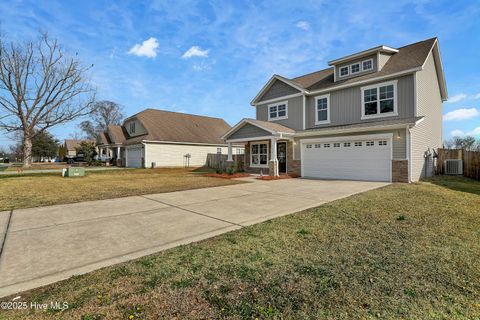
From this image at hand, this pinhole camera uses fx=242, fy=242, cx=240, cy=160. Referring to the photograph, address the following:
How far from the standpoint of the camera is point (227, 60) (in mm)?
17000

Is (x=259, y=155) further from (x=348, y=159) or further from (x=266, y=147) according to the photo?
(x=348, y=159)

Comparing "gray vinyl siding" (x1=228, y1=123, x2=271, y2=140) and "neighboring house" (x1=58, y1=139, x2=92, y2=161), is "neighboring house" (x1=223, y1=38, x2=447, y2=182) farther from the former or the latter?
"neighboring house" (x1=58, y1=139, x2=92, y2=161)

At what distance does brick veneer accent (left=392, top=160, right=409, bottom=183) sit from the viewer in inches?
464

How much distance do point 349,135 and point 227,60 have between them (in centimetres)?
963

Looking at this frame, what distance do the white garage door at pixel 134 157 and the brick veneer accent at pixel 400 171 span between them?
2264 centimetres

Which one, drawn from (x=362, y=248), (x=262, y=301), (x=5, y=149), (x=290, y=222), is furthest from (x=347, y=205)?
(x=5, y=149)

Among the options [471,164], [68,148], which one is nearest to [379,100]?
[471,164]

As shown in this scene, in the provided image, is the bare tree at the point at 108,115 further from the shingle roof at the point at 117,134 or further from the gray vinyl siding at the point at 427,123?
the gray vinyl siding at the point at 427,123

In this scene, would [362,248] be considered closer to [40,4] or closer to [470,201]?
[470,201]

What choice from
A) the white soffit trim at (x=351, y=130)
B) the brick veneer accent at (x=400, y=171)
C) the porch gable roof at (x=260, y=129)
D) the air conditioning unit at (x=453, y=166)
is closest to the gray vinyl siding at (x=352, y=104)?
the white soffit trim at (x=351, y=130)

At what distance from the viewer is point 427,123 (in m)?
14.4

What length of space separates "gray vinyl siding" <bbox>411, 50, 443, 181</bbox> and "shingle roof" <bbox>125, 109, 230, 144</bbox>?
64.9ft

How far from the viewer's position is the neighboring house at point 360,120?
41.2 ft

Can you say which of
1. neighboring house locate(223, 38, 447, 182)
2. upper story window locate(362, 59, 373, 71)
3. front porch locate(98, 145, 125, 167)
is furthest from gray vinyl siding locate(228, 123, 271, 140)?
front porch locate(98, 145, 125, 167)
